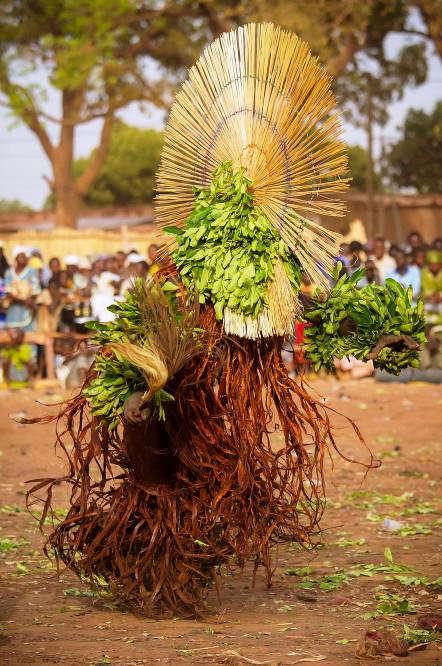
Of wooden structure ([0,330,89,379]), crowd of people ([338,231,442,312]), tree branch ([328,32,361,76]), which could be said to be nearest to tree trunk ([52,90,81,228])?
tree branch ([328,32,361,76])

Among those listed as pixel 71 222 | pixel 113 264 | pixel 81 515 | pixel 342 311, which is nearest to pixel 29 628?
pixel 81 515

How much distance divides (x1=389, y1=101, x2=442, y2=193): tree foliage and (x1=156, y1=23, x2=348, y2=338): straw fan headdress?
30.0 meters

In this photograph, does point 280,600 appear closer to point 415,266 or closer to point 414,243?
point 415,266

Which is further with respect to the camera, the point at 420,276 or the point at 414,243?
the point at 414,243

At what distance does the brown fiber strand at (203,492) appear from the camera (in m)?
5.25

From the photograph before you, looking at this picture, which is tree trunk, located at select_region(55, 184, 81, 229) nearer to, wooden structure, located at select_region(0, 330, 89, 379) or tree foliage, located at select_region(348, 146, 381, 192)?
wooden structure, located at select_region(0, 330, 89, 379)

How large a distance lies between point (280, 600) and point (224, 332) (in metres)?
1.40

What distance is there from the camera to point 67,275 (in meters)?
16.8

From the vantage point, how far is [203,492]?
5.32 m

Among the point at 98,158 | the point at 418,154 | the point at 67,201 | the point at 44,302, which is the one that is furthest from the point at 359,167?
the point at 44,302

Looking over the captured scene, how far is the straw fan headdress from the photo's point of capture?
5.28 m

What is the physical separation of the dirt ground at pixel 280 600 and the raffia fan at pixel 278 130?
1.57 metres

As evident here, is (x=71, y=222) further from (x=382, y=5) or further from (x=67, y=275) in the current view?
(x=67, y=275)

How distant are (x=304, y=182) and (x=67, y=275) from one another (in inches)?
456
